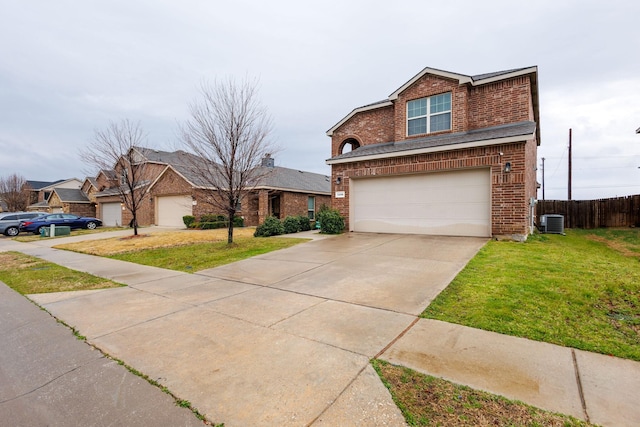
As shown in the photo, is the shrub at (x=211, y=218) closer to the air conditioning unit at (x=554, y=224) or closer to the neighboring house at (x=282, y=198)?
the neighboring house at (x=282, y=198)

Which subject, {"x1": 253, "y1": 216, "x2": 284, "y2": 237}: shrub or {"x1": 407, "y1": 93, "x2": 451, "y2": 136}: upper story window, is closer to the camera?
{"x1": 407, "y1": 93, "x2": 451, "y2": 136}: upper story window

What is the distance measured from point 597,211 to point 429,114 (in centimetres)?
1185

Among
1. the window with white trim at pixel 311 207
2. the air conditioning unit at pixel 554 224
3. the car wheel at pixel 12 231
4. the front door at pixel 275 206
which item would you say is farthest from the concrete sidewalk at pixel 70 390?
the car wheel at pixel 12 231

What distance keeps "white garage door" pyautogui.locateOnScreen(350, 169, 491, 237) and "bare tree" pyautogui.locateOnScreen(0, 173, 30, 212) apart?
49411 mm

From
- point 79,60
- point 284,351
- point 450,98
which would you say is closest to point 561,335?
point 284,351

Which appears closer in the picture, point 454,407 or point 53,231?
point 454,407

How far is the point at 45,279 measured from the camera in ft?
22.3

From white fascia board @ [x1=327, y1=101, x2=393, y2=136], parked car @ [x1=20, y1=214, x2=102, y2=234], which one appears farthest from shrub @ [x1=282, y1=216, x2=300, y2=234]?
parked car @ [x1=20, y1=214, x2=102, y2=234]

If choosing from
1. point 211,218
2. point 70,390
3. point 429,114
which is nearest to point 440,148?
point 429,114

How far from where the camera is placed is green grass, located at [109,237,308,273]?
812 cm

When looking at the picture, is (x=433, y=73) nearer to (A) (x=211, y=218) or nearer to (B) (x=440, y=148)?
(B) (x=440, y=148)

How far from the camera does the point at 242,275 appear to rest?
663 cm

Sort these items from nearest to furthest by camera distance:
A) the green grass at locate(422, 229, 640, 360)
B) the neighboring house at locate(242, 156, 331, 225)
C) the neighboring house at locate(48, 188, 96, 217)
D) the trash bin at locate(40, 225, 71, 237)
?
the green grass at locate(422, 229, 640, 360) < the trash bin at locate(40, 225, 71, 237) < the neighboring house at locate(242, 156, 331, 225) < the neighboring house at locate(48, 188, 96, 217)

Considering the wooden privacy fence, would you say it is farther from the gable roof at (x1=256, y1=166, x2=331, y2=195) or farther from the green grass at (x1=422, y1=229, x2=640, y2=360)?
the gable roof at (x1=256, y1=166, x2=331, y2=195)
